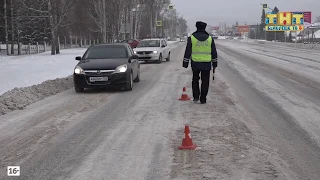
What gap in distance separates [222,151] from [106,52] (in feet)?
26.8

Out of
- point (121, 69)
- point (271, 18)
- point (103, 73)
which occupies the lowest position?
point (103, 73)

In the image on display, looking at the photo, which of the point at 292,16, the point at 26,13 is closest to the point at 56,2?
the point at 26,13

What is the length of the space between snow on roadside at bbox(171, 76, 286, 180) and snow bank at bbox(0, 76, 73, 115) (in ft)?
13.2

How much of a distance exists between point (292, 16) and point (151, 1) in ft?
102

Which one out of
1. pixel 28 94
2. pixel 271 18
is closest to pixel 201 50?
pixel 28 94

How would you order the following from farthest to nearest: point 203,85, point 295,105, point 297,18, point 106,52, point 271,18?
1. point 271,18
2. point 297,18
3. point 106,52
4. point 203,85
5. point 295,105

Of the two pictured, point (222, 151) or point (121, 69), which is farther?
point (121, 69)

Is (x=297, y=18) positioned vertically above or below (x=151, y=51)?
above

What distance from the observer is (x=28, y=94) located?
36.4 feet

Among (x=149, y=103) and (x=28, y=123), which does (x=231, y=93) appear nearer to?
(x=149, y=103)

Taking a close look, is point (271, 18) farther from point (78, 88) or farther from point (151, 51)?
point (78, 88)

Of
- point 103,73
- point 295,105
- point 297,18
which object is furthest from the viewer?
point 297,18

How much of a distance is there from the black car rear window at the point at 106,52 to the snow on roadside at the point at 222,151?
16.6ft

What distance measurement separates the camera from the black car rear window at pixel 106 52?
1298 centimetres
